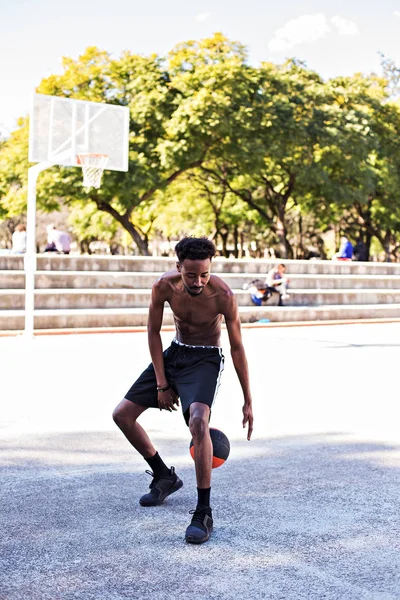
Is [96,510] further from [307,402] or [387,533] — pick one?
[307,402]

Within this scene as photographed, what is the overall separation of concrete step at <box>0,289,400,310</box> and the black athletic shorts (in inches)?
628

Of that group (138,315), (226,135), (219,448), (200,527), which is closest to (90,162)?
(138,315)

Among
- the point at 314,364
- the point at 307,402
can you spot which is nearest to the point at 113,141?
the point at 314,364

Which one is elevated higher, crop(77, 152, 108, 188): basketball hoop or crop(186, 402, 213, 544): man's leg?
crop(77, 152, 108, 188): basketball hoop

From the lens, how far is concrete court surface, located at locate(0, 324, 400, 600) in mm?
3719

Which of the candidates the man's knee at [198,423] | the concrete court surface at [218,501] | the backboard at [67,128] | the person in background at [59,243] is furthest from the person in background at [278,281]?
the man's knee at [198,423]

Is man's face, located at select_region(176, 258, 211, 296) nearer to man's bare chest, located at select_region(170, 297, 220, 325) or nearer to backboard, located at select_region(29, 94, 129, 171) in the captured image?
man's bare chest, located at select_region(170, 297, 220, 325)

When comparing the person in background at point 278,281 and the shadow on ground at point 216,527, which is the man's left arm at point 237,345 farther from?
the person in background at point 278,281

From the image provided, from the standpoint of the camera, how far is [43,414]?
820cm

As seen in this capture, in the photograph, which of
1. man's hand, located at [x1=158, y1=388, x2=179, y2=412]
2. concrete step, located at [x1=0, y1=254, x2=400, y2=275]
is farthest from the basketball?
concrete step, located at [x1=0, y1=254, x2=400, y2=275]

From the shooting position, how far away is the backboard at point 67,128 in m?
18.8

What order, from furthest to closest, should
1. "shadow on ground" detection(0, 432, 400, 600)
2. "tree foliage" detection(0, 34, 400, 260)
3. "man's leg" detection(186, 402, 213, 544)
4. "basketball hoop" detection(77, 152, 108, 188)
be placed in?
"tree foliage" detection(0, 34, 400, 260) → "basketball hoop" detection(77, 152, 108, 188) → "man's leg" detection(186, 402, 213, 544) → "shadow on ground" detection(0, 432, 400, 600)

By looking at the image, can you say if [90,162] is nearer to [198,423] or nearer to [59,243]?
[59,243]

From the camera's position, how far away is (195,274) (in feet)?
14.9
